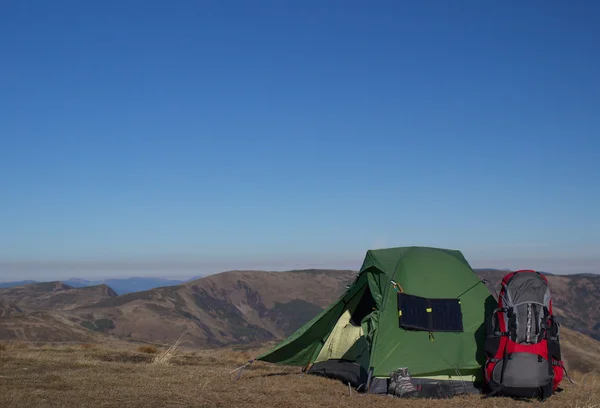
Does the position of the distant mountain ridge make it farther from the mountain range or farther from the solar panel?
the solar panel

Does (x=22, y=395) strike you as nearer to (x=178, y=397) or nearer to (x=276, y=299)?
(x=178, y=397)

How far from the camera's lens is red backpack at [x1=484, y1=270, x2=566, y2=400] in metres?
12.4

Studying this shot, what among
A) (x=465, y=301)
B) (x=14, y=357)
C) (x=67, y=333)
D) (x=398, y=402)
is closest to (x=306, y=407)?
(x=398, y=402)

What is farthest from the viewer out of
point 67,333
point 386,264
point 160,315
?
point 160,315

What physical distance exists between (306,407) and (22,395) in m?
5.41

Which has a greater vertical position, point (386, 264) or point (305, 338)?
point (386, 264)

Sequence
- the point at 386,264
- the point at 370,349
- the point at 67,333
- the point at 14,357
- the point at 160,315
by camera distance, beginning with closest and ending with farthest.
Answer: the point at 370,349
the point at 386,264
the point at 14,357
the point at 67,333
the point at 160,315

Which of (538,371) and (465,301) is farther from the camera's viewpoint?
(465,301)

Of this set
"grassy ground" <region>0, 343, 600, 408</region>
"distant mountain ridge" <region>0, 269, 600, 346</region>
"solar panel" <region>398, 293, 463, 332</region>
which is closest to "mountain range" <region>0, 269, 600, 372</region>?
"distant mountain ridge" <region>0, 269, 600, 346</region>

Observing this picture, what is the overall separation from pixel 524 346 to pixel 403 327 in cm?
276

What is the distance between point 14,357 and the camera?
16469mm

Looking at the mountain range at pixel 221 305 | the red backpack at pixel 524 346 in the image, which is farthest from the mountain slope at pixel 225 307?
the red backpack at pixel 524 346

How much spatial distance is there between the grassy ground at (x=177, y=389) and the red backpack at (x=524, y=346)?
14.9 inches

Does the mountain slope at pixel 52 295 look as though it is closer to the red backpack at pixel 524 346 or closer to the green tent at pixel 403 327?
the green tent at pixel 403 327
